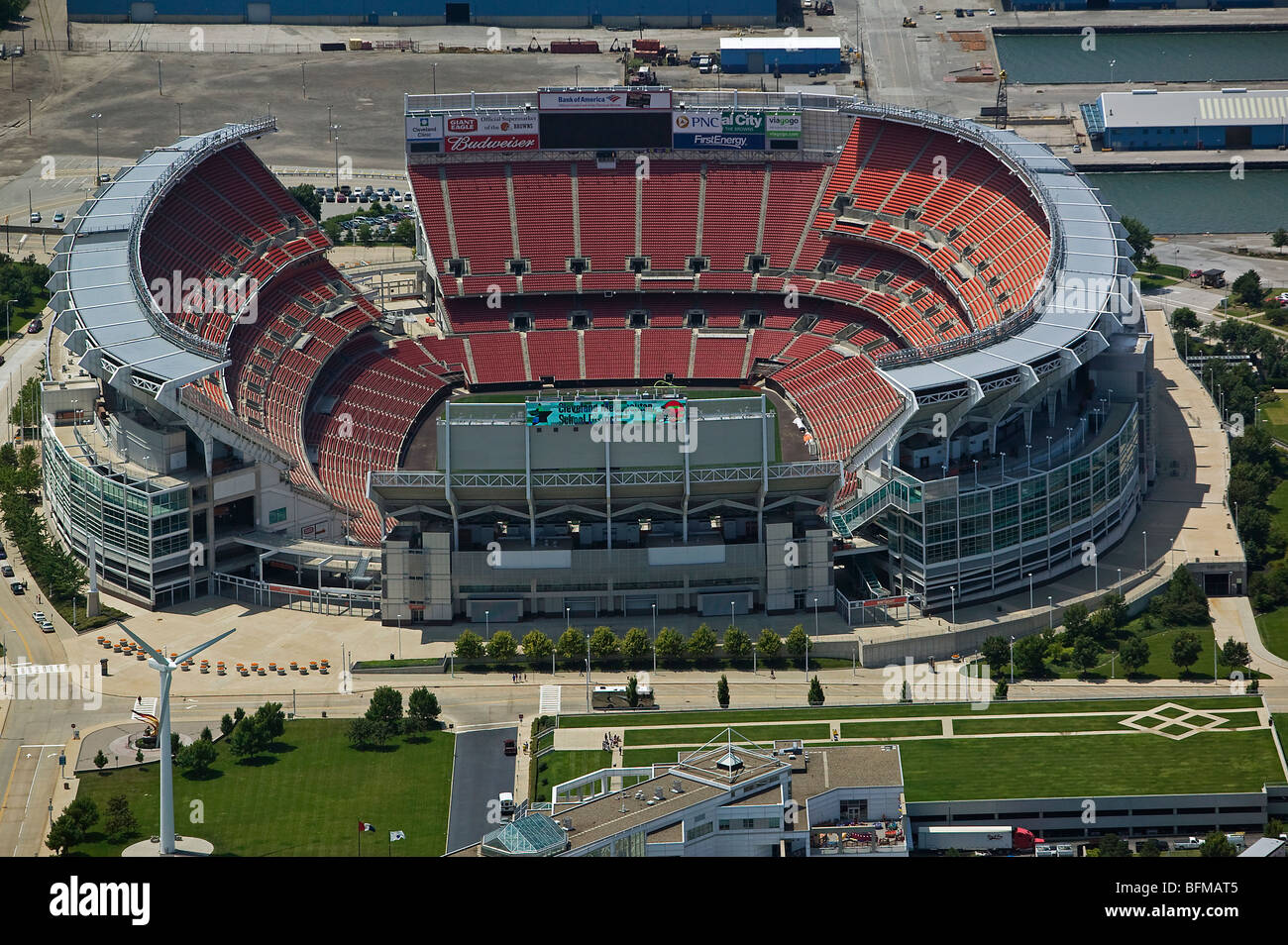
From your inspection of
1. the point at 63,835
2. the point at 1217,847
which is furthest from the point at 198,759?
the point at 1217,847

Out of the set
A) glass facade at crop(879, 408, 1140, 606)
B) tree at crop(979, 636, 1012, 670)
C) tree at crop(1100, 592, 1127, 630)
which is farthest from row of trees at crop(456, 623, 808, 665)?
tree at crop(1100, 592, 1127, 630)

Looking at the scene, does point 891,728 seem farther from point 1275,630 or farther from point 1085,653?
point 1275,630

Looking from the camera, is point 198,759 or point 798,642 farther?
point 798,642

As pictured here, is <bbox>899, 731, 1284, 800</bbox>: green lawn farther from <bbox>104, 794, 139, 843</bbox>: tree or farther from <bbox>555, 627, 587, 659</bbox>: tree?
<bbox>104, 794, 139, 843</bbox>: tree

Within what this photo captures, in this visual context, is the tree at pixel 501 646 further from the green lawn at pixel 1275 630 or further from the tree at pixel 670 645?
the green lawn at pixel 1275 630

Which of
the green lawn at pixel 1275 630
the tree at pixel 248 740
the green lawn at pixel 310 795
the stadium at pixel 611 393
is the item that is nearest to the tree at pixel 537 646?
the stadium at pixel 611 393
